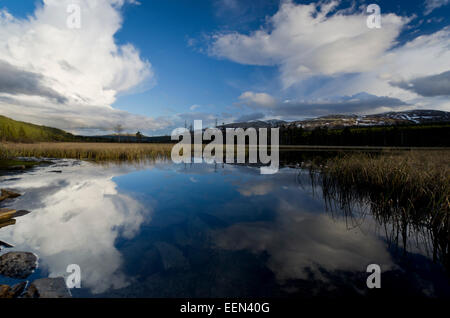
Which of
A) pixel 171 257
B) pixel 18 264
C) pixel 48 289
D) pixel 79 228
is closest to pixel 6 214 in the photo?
pixel 79 228

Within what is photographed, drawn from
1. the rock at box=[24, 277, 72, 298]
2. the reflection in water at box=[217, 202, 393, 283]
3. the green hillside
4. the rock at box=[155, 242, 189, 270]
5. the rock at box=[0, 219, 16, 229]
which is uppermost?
the green hillside

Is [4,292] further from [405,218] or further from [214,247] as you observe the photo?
[405,218]

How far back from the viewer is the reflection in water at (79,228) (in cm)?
327

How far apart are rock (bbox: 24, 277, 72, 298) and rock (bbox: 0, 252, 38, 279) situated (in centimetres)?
59

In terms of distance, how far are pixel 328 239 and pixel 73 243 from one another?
5757 mm

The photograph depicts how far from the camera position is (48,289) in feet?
8.43

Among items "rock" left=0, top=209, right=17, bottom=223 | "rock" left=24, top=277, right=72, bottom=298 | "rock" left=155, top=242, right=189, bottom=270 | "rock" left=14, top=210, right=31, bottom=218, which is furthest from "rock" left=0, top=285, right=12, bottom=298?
"rock" left=14, top=210, right=31, bottom=218

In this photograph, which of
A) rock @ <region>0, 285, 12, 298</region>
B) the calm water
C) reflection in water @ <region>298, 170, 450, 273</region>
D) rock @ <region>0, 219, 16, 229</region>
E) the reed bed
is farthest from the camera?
rock @ <region>0, 219, 16, 229</region>

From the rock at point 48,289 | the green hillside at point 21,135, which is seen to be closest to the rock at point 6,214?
the rock at point 48,289

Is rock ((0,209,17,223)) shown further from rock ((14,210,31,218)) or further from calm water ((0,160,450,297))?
calm water ((0,160,450,297))

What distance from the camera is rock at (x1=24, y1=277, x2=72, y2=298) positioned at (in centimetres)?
244
